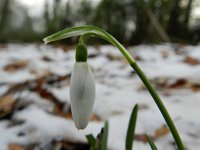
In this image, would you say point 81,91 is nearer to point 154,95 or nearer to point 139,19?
point 154,95

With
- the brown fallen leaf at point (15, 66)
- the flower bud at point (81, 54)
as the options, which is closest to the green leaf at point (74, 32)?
the flower bud at point (81, 54)

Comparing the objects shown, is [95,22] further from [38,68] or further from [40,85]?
[40,85]

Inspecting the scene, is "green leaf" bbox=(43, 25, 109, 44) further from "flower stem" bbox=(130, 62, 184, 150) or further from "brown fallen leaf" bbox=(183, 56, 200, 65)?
"brown fallen leaf" bbox=(183, 56, 200, 65)

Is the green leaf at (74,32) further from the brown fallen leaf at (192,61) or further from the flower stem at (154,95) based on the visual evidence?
the brown fallen leaf at (192,61)

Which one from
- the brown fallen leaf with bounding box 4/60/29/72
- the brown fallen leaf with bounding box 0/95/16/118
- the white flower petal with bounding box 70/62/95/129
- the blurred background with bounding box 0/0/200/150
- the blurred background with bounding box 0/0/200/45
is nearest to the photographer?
the white flower petal with bounding box 70/62/95/129

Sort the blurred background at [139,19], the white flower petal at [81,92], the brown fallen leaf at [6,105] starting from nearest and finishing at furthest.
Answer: the white flower petal at [81,92], the brown fallen leaf at [6,105], the blurred background at [139,19]

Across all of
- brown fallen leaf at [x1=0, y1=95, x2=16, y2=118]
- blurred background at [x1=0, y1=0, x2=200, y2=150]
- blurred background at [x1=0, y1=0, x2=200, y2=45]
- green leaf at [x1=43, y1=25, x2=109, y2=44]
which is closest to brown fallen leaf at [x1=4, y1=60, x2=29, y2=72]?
blurred background at [x1=0, y1=0, x2=200, y2=150]

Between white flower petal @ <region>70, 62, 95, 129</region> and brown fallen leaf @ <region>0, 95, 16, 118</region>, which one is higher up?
white flower petal @ <region>70, 62, 95, 129</region>

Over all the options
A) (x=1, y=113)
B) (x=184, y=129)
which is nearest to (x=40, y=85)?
(x=1, y=113)

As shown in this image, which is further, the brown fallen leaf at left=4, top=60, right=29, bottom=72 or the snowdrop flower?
the brown fallen leaf at left=4, top=60, right=29, bottom=72
